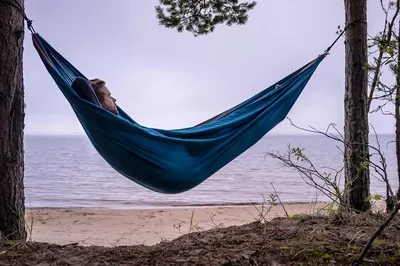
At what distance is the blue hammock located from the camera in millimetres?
1836

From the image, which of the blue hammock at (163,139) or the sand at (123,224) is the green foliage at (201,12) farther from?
the sand at (123,224)

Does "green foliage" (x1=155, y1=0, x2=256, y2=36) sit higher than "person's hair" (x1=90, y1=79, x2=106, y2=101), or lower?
higher

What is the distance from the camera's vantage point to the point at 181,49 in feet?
35.7

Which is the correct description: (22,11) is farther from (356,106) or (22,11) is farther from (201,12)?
(356,106)

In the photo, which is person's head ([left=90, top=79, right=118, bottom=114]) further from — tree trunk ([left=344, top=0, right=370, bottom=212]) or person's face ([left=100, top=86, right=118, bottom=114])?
tree trunk ([left=344, top=0, right=370, bottom=212])

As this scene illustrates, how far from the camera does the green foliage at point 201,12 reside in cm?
330

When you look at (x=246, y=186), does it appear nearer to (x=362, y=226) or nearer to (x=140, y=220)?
(x=140, y=220)

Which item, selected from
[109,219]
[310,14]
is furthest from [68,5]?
[310,14]

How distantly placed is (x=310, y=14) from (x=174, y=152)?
4452mm

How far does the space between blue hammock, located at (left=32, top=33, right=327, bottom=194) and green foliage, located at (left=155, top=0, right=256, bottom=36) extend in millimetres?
1304

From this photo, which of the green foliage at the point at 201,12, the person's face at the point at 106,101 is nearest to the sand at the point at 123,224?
the person's face at the point at 106,101

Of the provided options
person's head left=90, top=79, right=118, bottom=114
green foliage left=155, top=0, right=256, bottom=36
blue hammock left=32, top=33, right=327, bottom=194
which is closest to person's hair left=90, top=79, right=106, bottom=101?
person's head left=90, top=79, right=118, bottom=114

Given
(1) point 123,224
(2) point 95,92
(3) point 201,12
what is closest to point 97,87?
(2) point 95,92

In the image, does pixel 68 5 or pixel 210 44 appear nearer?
pixel 68 5
